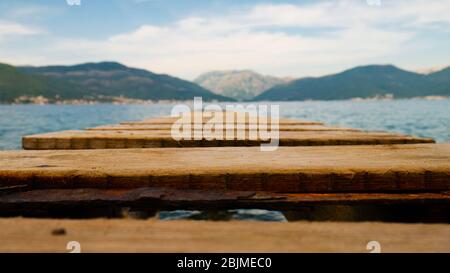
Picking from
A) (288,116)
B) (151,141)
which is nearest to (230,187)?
(151,141)

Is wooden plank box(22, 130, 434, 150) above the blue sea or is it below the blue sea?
above

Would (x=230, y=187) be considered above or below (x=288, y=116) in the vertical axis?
above

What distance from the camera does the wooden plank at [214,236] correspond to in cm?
128

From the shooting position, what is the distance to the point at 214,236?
53.2 inches

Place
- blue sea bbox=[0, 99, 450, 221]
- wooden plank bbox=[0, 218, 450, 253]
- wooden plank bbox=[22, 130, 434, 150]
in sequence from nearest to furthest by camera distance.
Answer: wooden plank bbox=[0, 218, 450, 253] → wooden plank bbox=[22, 130, 434, 150] → blue sea bbox=[0, 99, 450, 221]

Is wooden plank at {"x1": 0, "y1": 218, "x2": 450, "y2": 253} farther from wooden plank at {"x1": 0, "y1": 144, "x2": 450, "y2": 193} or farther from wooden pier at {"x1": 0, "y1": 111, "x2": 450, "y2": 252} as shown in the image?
wooden plank at {"x1": 0, "y1": 144, "x2": 450, "y2": 193}

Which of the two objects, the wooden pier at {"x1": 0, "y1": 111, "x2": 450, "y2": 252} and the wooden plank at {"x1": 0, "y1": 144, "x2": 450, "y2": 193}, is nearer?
the wooden pier at {"x1": 0, "y1": 111, "x2": 450, "y2": 252}

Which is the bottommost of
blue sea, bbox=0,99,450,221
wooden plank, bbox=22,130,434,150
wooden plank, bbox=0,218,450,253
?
blue sea, bbox=0,99,450,221

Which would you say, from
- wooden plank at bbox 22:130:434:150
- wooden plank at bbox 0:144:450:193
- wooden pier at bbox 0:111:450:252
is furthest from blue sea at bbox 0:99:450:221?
wooden plank at bbox 0:144:450:193

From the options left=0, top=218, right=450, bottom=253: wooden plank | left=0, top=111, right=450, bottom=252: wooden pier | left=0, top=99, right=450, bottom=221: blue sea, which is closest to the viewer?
left=0, top=218, right=450, bottom=253: wooden plank

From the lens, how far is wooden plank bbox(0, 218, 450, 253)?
4.20 feet

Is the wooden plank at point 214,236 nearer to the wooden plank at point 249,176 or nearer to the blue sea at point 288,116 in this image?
the wooden plank at point 249,176

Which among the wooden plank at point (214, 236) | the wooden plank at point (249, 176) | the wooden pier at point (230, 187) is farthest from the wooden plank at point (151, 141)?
the wooden plank at point (214, 236)

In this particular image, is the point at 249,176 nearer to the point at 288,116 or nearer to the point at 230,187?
the point at 230,187
